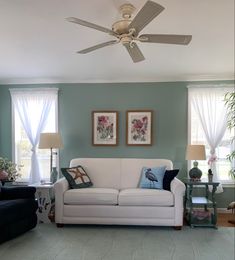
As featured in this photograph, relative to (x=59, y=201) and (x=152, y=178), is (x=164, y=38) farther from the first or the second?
(x=59, y=201)

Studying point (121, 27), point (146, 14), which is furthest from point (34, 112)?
point (146, 14)

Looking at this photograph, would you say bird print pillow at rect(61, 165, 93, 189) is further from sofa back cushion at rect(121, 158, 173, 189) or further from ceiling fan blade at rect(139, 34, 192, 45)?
ceiling fan blade at rect(139, 34, 192, 45)

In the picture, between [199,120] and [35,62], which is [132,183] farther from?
[35,62]

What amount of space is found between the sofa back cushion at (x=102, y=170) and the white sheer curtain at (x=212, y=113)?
66.7 inches

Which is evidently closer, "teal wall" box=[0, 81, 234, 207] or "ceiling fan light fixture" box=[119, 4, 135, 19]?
"ceiling fan light fixture" box=[119, 4, 135, 19]

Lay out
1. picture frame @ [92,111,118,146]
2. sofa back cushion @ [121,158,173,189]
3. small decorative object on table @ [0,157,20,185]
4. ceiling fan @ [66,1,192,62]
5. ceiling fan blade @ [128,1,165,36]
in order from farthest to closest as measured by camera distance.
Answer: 1. picture frame @ [92,111,118,146]
2. sofa back cushion @ [121,158,173,189]
3. small decorative object on table @ [0,157,20,185]
4. ceiling fan @ [66,1,192,62]
5. ceiling fan blade @ [128,1,165,36]

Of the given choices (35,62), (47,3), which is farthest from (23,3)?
(35,62)

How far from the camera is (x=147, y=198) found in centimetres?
416

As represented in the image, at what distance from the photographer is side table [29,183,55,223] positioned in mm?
4496

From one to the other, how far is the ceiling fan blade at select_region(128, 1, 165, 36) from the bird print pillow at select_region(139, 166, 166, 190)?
253 cm

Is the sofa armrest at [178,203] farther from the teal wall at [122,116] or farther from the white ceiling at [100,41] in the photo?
the white ceiling at [100,41]

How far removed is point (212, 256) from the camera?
10.6 feet

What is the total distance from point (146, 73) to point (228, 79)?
1502mm

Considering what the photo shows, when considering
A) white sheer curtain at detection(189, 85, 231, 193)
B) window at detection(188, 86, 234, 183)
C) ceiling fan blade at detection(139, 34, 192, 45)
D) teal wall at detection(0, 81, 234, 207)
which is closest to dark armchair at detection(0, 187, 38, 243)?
teal wall at detection(0, 81, 234, 207)
